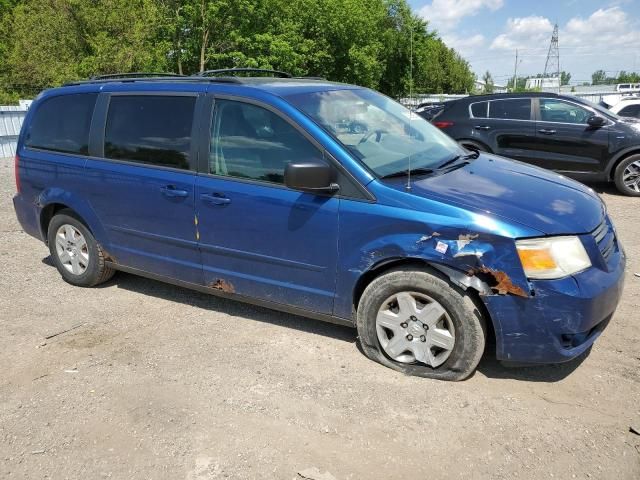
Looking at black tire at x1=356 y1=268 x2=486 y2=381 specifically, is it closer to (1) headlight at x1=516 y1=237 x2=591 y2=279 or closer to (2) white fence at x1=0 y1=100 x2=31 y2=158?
(1) headlight at x1=516 y1=237 x2=591 y2=279

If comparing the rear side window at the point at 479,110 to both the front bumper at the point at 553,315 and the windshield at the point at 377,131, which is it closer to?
the windshield at the point at 377,131

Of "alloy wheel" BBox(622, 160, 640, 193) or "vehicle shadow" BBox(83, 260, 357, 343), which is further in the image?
"alloy wheel" BBox(622, 160, 640, 193)

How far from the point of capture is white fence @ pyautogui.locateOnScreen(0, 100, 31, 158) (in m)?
15.0

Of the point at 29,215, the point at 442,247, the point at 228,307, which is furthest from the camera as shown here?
the point at 29,215

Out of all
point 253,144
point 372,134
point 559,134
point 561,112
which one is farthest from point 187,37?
point 372,134

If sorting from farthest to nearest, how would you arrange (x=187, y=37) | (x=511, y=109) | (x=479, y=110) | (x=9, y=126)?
(x=187, y=37), (x=9, y=126), (x=479, y=110), (x=511, y=109)

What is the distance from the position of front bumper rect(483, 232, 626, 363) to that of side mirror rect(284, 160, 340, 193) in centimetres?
117

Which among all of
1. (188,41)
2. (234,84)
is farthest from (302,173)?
(188,41)

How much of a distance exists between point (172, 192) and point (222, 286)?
2.56 ft

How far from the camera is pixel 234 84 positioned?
13.0 ft

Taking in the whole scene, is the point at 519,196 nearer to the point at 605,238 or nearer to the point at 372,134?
the point at 605,238

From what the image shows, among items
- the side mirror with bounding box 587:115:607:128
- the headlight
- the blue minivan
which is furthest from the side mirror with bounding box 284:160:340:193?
the side mirror with bounding box 587:115:607:128

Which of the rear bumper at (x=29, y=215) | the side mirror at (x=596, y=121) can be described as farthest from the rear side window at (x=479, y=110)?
the rear bumper at (x=29, y=215)

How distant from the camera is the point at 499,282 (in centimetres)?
303
